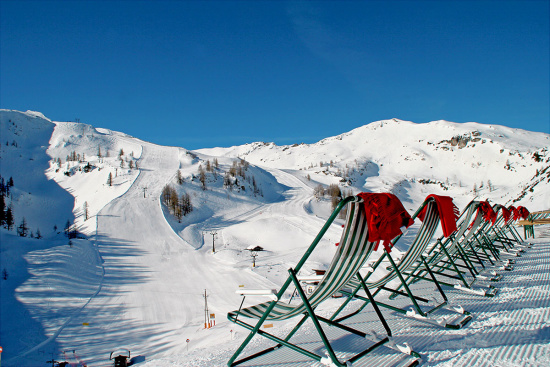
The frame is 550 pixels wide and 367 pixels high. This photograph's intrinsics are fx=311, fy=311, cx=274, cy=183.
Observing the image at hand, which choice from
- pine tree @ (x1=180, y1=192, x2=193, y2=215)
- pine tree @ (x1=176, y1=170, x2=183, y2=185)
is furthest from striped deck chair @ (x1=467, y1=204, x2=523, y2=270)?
pine tree @ (x1=176, y1=170, x2=183, y2=185)

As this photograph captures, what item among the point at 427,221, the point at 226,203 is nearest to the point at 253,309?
the point at 427,221

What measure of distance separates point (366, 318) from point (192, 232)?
31.3 m

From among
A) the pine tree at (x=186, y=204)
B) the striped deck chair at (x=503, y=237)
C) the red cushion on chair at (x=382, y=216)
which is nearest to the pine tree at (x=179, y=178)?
the pine tree at (x=186, y=204)

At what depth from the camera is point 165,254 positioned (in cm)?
2658

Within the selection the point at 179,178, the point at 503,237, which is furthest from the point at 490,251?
the point at 179,178

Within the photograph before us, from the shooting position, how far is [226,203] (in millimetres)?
47281

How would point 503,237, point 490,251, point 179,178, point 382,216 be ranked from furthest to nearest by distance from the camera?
point 179,178
point 503,237
point 490,251
point 382,216

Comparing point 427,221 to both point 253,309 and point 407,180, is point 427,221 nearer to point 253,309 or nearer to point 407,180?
point 253,309

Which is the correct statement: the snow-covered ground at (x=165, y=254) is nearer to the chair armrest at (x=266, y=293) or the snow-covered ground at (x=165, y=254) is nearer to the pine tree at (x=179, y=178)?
the pine tree at (x=179, y=178)

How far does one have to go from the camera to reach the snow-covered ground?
4.17 metres

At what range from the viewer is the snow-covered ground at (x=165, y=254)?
417 centimetres

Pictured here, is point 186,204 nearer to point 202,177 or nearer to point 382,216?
point 202,177

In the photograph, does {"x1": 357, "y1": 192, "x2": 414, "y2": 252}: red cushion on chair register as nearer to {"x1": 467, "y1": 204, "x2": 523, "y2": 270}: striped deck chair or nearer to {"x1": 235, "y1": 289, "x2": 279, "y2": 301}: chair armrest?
{"x1": 235, "y1": 289, "x2": 279, "y2": 301}: chair armrest

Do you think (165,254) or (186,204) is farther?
(186,204)
